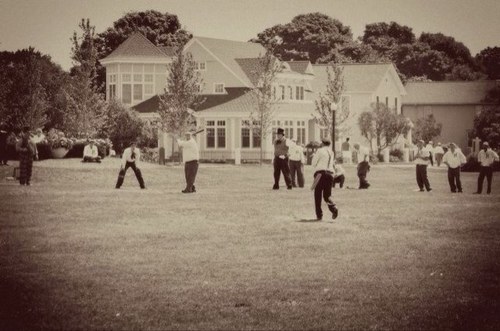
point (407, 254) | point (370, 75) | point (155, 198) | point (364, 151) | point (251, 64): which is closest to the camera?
Answer: point (407, 254)

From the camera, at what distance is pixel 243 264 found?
45.3 ft

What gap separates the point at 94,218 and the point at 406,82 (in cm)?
6857

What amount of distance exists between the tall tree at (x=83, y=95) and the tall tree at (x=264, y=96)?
11313 mm

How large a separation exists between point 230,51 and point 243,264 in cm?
5361

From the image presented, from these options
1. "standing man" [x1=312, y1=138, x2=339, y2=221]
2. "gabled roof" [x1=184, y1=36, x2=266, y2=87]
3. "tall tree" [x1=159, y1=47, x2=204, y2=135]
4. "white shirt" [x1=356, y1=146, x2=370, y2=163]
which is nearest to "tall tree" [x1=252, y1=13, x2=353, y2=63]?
"gabled roof" [x1=184, y1=36, x2=266, y2=87]

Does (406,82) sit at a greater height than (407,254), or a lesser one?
greater

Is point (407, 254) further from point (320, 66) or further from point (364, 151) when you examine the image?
point (320, 66)

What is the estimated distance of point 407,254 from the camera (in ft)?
49.2

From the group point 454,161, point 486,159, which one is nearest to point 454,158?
point 454,161

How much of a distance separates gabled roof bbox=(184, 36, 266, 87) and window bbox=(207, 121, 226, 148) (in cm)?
347

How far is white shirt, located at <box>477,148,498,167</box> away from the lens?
100.0 ft

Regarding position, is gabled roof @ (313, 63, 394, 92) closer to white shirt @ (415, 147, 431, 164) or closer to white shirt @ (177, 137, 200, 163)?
white shirt @ (415, 147, 431, 164)

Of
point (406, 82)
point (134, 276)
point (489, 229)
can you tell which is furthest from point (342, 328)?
point (406, 82)

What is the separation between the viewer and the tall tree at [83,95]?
156 feet
